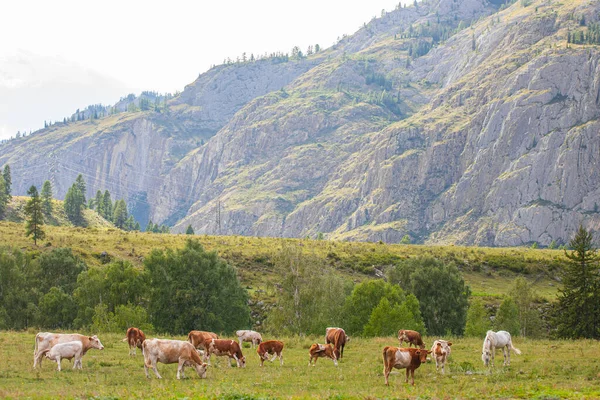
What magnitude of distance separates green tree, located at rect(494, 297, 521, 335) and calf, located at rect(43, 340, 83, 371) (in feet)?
246

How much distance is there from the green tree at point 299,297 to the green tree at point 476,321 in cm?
2259

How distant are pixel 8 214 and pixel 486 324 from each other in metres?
151

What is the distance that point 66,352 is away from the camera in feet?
105

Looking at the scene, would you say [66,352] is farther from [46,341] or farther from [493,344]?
[493,344]

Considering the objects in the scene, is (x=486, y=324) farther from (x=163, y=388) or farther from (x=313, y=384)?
(x=163, y=388)

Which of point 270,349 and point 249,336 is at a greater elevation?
point 249,336

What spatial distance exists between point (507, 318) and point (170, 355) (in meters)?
74.8

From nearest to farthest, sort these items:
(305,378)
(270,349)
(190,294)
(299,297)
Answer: (305,378) < (270,349) < (299,297) < (190,294)

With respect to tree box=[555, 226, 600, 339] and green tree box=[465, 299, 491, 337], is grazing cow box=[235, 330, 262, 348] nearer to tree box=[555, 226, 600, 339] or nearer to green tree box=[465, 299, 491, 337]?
tree box=[555, 226, 600, 339]

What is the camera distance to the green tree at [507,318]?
93.4 meters

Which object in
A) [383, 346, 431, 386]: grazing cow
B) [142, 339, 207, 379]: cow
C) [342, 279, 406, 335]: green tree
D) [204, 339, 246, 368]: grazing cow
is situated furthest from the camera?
[342, 279, 406, 335]: green tree

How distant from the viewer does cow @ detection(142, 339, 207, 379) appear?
30.3m

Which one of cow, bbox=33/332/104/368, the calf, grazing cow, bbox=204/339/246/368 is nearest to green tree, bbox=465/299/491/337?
grazing cow, bbox=204/339/246/368

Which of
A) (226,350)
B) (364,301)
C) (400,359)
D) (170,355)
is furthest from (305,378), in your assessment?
(364,301)
